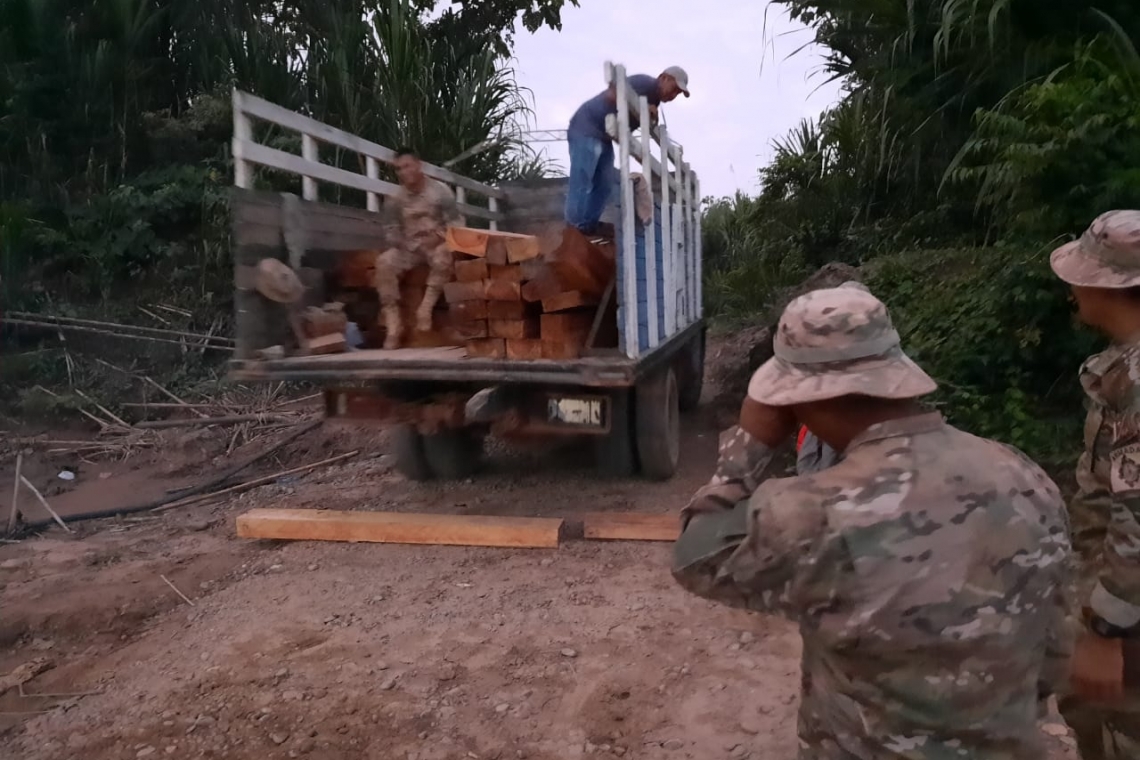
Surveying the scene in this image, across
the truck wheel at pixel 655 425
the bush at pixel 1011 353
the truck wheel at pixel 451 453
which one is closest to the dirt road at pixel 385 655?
the truck wheel at pixel 655 425

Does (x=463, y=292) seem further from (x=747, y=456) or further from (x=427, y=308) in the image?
(x=747, y=456)

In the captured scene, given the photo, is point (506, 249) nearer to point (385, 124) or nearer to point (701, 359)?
point (701, 359)

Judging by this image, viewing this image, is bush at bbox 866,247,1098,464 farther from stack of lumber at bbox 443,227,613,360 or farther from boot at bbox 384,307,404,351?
boot at bbox 384,307,404,351

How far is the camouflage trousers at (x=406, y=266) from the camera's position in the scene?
4.77 m

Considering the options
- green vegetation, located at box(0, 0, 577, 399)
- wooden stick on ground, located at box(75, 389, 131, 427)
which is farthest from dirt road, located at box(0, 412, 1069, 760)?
green vegetation, located at box(0, 0, 577, 399)

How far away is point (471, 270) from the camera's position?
4.43m

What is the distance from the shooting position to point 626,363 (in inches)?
166

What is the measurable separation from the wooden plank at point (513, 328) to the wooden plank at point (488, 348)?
0.11 ft

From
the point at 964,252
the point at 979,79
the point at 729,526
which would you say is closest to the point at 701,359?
the point at 964,252

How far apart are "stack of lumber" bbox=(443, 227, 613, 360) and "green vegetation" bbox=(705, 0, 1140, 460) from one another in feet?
7.90

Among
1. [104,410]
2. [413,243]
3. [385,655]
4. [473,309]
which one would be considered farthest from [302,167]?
[104,410]

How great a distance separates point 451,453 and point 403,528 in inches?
43.5

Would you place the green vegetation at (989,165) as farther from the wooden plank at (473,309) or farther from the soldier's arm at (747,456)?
the soldier's arm at (747,456)

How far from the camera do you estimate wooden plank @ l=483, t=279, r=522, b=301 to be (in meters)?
4.30
